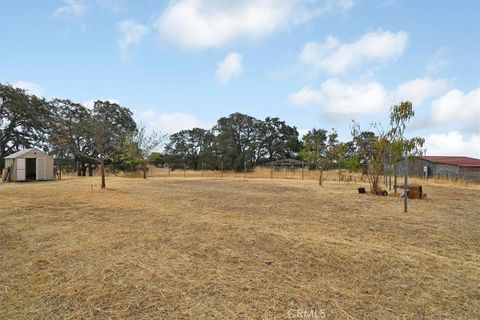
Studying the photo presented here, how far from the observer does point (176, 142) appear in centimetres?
5069

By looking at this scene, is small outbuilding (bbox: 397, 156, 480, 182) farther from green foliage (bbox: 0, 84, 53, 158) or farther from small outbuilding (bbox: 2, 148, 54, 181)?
green foliage (bbox: 0, 84, 53, 158)

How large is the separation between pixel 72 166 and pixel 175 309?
3465 cm

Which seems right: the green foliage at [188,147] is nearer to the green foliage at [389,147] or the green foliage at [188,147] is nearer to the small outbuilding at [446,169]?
Answer: the small outbuilding at [446,169]

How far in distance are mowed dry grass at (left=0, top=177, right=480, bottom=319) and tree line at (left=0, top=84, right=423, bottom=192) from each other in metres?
4.91

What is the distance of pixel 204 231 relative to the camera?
5.39 meters

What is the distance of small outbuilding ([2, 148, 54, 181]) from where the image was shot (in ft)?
66.9

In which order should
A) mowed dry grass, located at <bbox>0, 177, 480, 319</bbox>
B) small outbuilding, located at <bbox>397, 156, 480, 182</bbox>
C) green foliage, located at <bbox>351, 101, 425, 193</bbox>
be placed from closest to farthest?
mowed dry grass, located at <bbox>0, 177, 480, 319</bbox> → green foliage, located at <bbox>351, 101, 425, 193</bbox> → small outbuilding, located at <bbox>397, 156, 480, 182</bbox>

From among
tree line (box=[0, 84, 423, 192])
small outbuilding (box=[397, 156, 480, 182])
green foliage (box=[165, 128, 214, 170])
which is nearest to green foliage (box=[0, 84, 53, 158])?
tree line (box=[0, 84, 423, 192])

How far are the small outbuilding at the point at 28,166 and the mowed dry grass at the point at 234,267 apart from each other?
16.8 metres

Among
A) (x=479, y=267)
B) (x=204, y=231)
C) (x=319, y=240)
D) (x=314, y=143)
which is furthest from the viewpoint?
(x=314, y=143)

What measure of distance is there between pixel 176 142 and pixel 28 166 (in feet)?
97.7

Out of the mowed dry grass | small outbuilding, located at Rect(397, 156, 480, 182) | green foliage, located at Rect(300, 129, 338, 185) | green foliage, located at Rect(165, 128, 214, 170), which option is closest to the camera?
the mowed dry grass

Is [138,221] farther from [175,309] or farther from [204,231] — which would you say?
[175,309]

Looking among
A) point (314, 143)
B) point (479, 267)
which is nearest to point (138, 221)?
point (479, 267)
